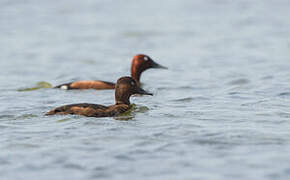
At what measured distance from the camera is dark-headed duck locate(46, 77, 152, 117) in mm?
9930

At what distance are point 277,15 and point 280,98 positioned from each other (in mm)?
12264

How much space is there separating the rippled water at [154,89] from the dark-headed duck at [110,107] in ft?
0.53

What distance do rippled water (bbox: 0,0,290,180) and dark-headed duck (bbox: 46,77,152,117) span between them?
162 mm

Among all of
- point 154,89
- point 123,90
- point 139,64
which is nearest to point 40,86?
point 139,64

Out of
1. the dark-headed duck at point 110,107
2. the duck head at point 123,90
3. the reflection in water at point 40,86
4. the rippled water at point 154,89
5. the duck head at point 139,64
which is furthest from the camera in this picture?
the duck head at point 139,64

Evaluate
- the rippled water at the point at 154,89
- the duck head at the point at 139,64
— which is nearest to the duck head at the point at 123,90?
the rippled water at the point at 154,89

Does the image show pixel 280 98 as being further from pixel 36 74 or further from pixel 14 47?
pixel 14 47

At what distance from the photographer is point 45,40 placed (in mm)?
21031

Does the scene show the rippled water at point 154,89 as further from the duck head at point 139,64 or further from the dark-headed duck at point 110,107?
the duck head at point 139,64

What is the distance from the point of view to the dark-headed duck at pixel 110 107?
9930 millimetres

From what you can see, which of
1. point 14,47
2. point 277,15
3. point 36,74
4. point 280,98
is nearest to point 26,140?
point 280,98

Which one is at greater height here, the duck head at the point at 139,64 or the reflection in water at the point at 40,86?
the duck head at the point at 139,64

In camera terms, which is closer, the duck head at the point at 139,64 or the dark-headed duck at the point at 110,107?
the dark-headed duck at the point at 110,107

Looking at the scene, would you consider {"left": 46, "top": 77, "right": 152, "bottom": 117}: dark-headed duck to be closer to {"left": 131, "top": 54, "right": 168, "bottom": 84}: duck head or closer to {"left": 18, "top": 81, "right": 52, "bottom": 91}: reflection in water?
{"left": 131, "top": 54, "right": 168, "bottom": 84}: duck head
